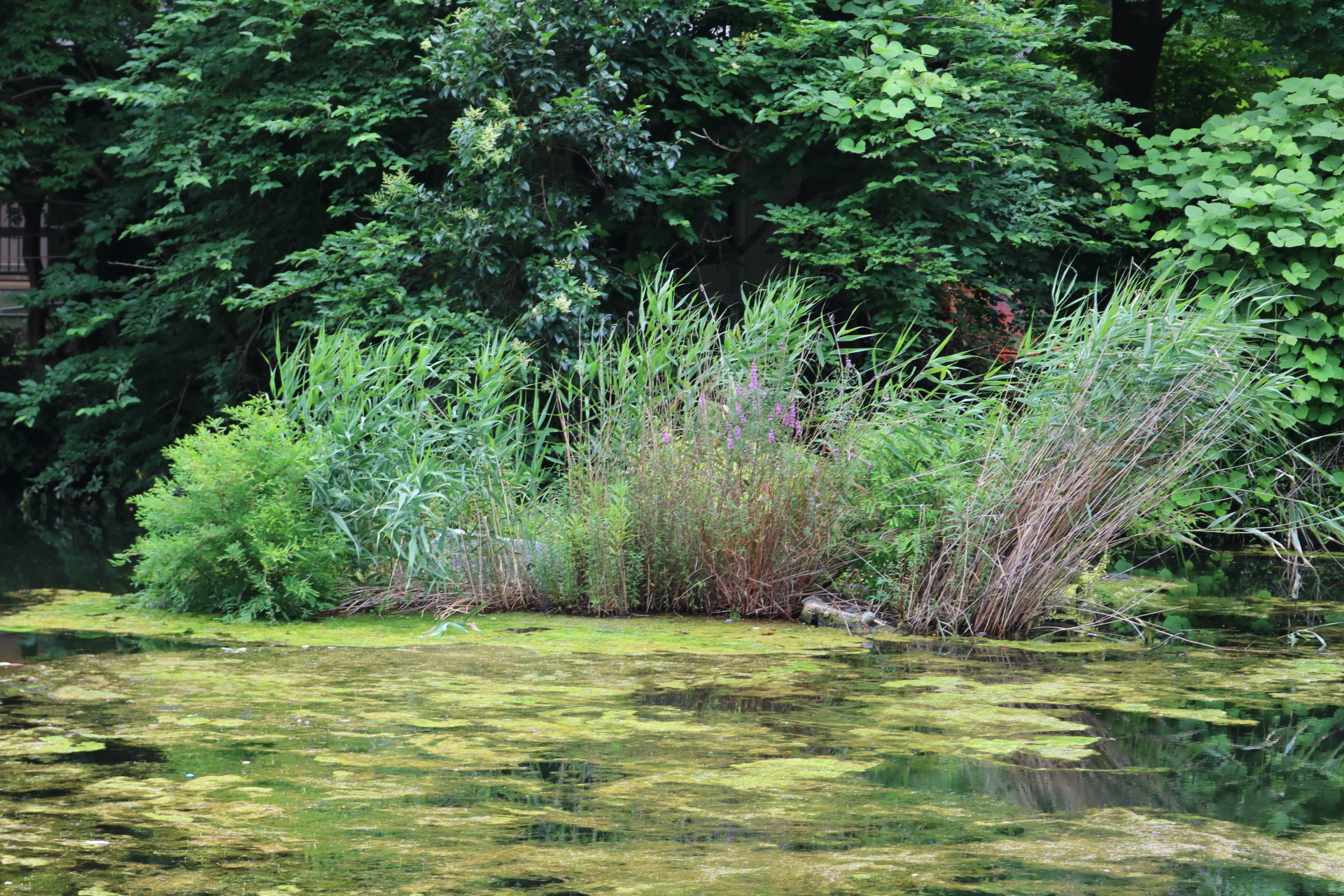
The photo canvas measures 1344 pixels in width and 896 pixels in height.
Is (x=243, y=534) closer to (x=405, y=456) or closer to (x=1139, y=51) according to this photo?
(x=405, y=456)

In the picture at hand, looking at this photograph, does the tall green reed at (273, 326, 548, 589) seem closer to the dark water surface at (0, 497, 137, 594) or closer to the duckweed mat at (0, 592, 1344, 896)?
the duckweed mat at (0, 592, 1344, 896)

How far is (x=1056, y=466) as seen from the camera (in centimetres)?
616

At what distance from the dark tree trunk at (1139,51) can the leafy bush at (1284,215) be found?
1.92m

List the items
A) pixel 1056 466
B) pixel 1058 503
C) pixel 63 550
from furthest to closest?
pixel 63 550 → pixel 1056 466 → pixel 1058 503

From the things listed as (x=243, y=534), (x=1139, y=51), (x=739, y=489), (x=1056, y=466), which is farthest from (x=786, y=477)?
(x=1139, y=51)

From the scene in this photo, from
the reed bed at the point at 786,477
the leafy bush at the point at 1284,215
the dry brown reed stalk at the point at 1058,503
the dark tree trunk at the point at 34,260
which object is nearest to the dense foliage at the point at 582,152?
the leafy bush at the point at 1284,215

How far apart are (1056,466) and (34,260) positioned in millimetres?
10733

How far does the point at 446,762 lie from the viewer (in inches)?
156

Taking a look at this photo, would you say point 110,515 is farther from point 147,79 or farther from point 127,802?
point 127,802

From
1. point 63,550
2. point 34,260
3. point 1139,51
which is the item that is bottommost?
point 63,550

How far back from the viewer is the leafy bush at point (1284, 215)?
8922 mm

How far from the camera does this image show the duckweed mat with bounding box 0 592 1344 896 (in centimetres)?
304

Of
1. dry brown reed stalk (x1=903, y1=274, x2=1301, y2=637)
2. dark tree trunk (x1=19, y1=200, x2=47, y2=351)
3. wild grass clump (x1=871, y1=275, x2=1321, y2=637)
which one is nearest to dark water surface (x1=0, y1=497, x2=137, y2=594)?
dark tree trunk (x1=19, y1=200, x2=47, y2=351)

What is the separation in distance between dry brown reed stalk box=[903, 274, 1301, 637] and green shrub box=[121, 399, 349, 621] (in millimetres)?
2881
